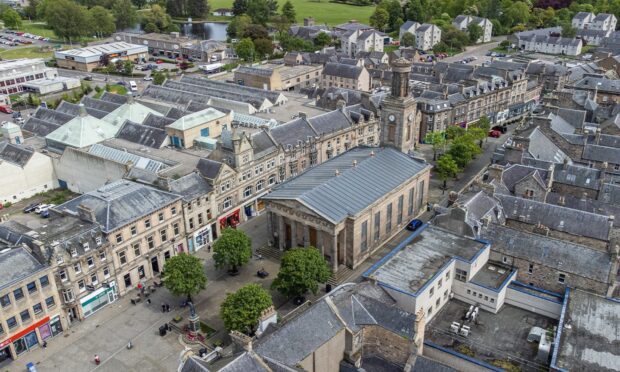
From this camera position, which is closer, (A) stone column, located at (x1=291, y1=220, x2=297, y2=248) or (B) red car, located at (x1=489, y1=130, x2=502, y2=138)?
(A) stone column, located at (x1=291, y1=220, x2=297, y2=248)

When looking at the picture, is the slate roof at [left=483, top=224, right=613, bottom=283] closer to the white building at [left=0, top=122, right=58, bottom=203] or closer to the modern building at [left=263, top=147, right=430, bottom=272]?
the modern building at [left=263, top=147, right=430, bottom=272]

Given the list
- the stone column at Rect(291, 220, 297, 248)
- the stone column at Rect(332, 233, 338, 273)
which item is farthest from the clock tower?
the stone column at Rect(291, 220, 297, 248)

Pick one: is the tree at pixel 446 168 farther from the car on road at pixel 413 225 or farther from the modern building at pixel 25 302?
the modern building at pixel 25 302

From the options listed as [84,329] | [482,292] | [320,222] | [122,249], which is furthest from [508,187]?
[84,329]

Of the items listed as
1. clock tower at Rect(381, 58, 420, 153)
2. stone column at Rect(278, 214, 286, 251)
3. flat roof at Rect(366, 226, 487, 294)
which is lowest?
stone column at Rect(278, 214, 286, 251)

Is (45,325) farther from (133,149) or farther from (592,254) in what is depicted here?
(592,254)

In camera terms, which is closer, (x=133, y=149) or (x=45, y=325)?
(x=45, y=325)

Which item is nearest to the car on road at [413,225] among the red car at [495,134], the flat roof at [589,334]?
→ the flat roof at [589,334]
